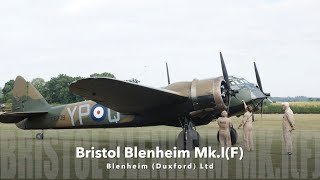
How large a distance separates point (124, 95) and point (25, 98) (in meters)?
7.36

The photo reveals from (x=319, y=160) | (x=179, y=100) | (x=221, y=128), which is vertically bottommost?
(x=319, y=160)

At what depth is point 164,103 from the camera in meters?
13.9

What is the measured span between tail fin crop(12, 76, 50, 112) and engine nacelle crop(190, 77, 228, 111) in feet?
24.9

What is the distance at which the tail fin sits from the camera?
722 inches

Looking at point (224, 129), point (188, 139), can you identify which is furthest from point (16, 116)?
point (224, 129)

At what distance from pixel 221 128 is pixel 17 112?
9.21 metres

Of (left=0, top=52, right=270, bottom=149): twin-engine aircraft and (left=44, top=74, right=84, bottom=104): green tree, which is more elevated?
(left=44, top=74, right=84, bottom=104): green tree

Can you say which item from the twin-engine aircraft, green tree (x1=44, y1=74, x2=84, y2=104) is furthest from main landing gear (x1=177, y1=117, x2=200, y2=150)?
green tree (x1=44, y1=74, x2=84, y2=104)

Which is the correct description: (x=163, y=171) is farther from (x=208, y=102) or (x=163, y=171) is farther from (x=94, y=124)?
(x=94, y=124)

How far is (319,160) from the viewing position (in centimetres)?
1079

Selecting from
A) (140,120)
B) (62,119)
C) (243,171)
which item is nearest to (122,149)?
(140,120)

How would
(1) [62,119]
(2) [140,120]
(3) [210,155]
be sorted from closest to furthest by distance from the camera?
(3) [210,155], (2) [140,120], (1) [62,119]

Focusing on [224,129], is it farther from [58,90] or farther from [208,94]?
[58,90]

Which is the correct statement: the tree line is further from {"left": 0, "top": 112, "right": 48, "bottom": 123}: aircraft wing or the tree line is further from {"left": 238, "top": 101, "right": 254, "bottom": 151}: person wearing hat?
{"left": 238, "top": 101, "right": 254, "bottom": 151}: person wearing hat
